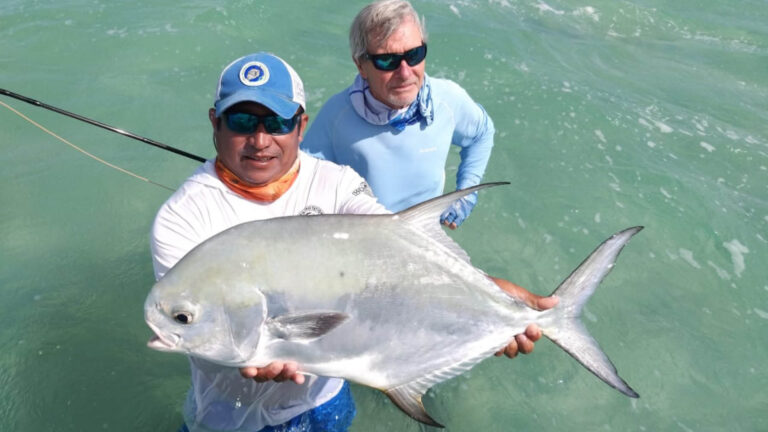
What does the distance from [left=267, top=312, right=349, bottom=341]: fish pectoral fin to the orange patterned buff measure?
1.72ft

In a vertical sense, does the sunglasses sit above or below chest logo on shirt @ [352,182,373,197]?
above

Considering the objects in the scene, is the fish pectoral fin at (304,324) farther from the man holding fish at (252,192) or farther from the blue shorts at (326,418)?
the blue shorts at (326,418)

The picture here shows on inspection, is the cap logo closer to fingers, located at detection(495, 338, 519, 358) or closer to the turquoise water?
fingers, located at detection(495, 338, 519, 358)

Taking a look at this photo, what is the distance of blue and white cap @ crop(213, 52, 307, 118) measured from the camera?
1910mm

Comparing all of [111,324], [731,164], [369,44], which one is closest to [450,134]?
[369,44]

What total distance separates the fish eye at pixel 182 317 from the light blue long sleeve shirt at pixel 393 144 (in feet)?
4.51

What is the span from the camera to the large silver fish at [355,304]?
169 cm

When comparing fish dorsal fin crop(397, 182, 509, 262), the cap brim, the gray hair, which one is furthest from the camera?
the gray hair

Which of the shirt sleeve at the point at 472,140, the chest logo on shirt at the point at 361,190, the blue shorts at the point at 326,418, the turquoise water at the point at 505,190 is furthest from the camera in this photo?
the turquoise water at the point at 505,190

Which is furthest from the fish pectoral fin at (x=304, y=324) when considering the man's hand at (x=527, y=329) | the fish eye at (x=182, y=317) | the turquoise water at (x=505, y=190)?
the turquoise water at (x=505, y=190)

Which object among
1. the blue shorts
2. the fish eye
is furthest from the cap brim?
the blue shorts

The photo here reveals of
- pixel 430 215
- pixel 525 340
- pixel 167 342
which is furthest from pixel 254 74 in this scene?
pixel 525 340

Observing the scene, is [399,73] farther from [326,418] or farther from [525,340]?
[326,418]

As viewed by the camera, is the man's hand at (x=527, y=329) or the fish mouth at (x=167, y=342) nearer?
the fish mouth at (x=167, y=342)
